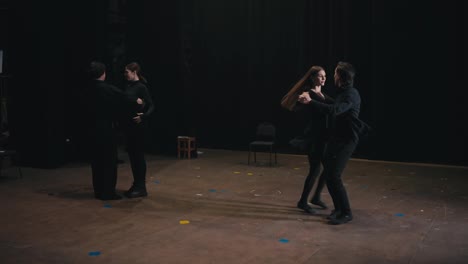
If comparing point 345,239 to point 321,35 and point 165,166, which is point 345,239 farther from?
point 321,35

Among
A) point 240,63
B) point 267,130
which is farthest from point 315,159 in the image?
point 240,63

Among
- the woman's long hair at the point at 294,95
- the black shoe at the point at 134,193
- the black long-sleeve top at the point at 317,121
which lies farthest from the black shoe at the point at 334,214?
the black shoe at the point at 134,193

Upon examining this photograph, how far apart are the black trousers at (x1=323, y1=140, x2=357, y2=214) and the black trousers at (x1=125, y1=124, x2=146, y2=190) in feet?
7.25

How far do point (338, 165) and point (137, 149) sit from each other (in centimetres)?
241

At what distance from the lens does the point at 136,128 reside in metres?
6.33

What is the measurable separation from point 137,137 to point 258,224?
6.20 feet

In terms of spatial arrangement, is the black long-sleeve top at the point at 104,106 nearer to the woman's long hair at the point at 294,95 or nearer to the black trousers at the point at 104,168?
the black trousers at the point at 104,168

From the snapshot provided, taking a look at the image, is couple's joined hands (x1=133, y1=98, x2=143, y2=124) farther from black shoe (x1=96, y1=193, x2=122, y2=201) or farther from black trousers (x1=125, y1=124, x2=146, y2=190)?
black shoe (x1=96, y1=193, x2=122, y2=201)

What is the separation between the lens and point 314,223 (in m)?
5.35

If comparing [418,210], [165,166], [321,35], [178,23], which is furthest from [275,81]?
[418,210]

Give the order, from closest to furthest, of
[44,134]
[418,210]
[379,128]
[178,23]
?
[418,210] → [44,134] → [379,128] → [178,23]

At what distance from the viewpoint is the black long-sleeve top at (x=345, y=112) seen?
5.08 m

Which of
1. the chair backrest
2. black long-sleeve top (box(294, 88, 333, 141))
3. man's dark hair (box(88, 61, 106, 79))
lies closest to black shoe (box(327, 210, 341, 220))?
black long-sleeve top (box(294, 88, 333, 141))

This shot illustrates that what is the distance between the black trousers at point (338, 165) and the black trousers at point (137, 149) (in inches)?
87.0
